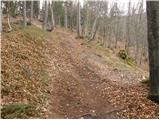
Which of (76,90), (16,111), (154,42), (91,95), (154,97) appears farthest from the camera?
(76,90)

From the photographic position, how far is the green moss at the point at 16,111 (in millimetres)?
8188

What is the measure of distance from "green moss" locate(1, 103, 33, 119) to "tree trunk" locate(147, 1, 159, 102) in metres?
4.00

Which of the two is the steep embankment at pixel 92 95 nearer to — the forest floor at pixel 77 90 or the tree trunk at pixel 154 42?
the forest floor at pixel 77 90

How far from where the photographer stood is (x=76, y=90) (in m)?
12.2

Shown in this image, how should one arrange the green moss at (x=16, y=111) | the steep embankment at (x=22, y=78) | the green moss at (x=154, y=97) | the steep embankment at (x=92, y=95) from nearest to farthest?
the green moss at (x=16, y=111) → the steep embankment at (x=22, y=78) → the steep embankment at (x=92, y=95) → the green moss at (x=154, y=97)

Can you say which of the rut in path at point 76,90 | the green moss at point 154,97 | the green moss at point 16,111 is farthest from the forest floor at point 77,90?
the green moss at point 16,111

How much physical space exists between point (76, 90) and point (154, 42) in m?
3.89

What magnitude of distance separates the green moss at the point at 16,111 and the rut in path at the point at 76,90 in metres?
0.71

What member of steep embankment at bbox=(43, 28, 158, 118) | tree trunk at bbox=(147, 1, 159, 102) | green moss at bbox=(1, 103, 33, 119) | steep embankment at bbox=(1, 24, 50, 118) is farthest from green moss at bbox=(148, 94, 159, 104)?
green moss at bbox=(1, 103, 33, 119)

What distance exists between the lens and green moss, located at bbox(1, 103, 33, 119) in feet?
26.9

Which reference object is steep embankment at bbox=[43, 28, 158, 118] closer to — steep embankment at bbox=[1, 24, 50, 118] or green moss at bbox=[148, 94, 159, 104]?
green moss at bbox=[148, 94, 159, 104]

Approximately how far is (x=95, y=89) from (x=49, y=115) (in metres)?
4.32

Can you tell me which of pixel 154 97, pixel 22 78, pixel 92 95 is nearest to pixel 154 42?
pixel 154 97

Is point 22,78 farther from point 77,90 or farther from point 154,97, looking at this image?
point 154,97
